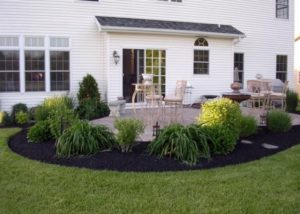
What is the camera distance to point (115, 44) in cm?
1402

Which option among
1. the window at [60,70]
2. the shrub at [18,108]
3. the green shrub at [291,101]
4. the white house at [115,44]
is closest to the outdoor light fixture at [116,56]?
the white house at [115,44]

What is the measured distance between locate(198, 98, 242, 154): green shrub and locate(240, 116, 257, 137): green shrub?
31.3 inches

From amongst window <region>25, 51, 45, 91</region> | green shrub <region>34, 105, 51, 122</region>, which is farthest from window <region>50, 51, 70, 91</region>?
green shrub <region>34, 105, 51, 122</region>

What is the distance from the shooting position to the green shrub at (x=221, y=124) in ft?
24.8

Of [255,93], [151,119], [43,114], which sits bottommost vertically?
[151,119]

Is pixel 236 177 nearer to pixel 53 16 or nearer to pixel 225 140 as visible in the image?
pixel 225 140

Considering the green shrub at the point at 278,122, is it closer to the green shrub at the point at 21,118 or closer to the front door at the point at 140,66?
the front door at the point at 140,66

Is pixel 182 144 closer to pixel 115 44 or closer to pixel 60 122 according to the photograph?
pixel 60 122

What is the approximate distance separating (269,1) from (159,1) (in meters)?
6.04

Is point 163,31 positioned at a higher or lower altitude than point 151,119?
higher

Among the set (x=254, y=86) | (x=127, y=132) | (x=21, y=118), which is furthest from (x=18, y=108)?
(x=254, y=86)

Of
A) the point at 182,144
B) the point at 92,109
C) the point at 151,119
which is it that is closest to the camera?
the point at 182,144

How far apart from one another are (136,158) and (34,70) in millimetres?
7841

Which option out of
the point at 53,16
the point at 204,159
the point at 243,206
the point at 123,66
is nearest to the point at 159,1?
the point at 123,66
